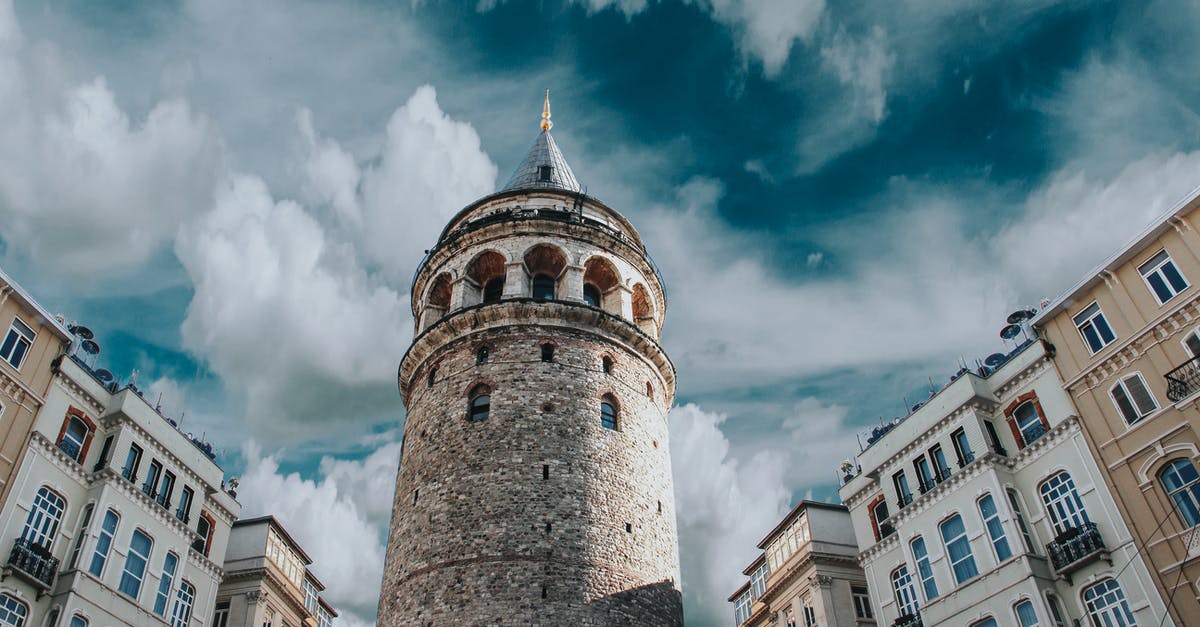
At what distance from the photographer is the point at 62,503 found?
24.0m

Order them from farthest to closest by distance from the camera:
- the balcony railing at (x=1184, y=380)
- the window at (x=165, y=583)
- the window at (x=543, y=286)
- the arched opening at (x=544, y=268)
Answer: the window at (x=543, y=286), the arched opening at (x=544, y=268), the window at (x=165, y=583), the balcony railing at (x=1184, y=380)

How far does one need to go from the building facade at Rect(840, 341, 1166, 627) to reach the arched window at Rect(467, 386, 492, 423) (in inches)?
549

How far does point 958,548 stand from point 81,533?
25194mm

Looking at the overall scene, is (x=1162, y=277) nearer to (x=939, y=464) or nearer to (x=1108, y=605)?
(x=939, y=464)

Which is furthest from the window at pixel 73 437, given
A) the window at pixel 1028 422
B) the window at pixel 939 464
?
the window at pixel 1028 422

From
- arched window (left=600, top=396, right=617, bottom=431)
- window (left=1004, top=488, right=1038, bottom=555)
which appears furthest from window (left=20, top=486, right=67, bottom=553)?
window (left=1004, top=488, right=1038, bottom=555)

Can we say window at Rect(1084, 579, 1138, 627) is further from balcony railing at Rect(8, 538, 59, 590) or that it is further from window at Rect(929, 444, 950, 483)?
balcony railing at Rect(8, 538, 59, 590)

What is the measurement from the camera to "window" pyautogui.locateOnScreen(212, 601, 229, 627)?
3356 centimetres

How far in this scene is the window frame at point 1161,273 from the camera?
2252cm

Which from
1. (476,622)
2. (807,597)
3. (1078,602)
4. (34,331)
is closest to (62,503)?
(34,331)

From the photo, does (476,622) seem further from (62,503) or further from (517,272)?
(517,272)

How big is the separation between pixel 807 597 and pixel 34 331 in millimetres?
27375

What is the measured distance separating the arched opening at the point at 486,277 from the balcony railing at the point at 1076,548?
22503 mm

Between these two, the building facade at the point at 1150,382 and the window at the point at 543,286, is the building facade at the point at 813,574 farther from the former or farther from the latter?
the window at the point at 543,286
